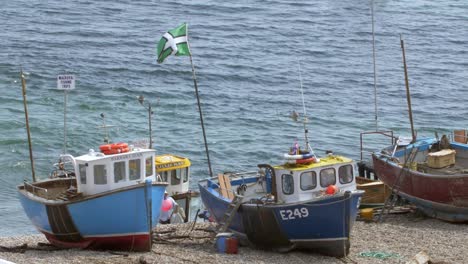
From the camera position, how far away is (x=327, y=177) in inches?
1086

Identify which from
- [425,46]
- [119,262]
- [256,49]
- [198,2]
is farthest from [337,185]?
[198,2]

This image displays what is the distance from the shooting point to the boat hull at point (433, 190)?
3120 cm

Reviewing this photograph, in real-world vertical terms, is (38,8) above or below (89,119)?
above

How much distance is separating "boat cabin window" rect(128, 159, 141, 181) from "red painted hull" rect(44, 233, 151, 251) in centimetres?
150

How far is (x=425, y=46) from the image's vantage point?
75250mm

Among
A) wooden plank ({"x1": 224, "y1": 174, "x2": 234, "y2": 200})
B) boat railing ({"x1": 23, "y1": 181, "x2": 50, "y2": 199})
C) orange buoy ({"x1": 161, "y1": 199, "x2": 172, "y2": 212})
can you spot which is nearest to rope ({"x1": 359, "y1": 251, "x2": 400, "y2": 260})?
wooden plank ({"x1": 224, "y1": 174, "x2": 234, "y2": 200})

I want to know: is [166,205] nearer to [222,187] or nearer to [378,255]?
[222,187]

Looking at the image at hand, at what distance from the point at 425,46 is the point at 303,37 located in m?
8.32

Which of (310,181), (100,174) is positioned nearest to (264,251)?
(310,181)

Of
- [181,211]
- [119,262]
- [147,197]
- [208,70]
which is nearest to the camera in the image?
[119,262]

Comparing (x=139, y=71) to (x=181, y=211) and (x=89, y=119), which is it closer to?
(x=89, y=119)

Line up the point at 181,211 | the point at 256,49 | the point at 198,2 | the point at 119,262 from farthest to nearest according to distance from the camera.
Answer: the point at 198,2, the point at 256,49, the point at 181,211, the point at 119,262

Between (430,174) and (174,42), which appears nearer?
(430,174)

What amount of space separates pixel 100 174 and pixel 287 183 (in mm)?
4622
